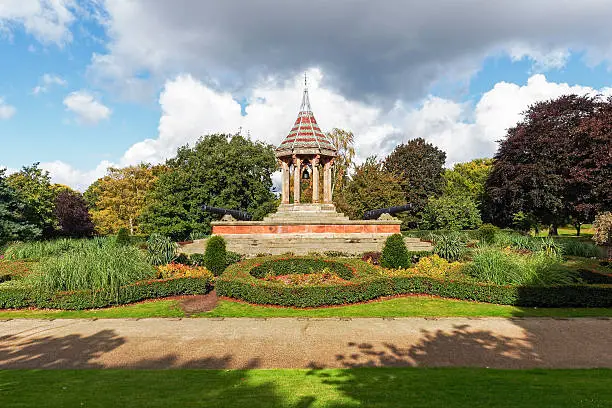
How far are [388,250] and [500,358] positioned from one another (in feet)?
29.2

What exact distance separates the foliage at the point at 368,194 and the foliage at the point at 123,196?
897 inches

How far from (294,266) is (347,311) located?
525 cm

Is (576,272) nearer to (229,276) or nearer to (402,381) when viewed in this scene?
(402,381)

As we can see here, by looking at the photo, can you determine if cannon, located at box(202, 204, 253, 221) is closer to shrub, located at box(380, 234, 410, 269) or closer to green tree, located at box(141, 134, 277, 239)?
green tree, located at box(141, 134, 277, 239)

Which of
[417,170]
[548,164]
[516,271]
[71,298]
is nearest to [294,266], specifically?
[71,298]

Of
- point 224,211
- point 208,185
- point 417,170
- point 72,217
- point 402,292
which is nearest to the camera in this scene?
point 402,292

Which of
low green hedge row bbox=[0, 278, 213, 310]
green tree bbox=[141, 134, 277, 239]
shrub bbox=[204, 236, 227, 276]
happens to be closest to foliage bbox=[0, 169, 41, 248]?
green tree bbox=[141, 134, 277, 239]

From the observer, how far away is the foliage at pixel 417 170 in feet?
145

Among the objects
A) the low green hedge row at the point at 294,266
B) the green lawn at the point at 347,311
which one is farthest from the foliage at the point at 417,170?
the green lawn at the point at 347,311

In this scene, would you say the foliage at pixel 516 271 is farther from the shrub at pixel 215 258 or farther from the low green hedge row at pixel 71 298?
the low green hedge row at pixel 71 298

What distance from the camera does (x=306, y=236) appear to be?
74.1ft

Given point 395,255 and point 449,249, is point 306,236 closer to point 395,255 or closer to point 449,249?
point 395,255

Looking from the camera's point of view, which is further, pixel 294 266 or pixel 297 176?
pixel 297 176

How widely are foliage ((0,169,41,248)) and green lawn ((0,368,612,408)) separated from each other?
24.7 m
